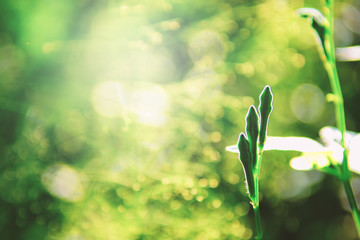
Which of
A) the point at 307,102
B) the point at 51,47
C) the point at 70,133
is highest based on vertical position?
the point at 51,47

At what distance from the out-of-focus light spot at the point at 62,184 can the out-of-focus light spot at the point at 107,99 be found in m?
0.10

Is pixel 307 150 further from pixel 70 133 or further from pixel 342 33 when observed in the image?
pixel 342 33

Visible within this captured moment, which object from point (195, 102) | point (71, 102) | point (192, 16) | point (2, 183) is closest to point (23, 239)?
point (2, 183)

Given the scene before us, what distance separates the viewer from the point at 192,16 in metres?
A: 0.54

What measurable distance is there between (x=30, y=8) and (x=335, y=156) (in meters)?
0.36

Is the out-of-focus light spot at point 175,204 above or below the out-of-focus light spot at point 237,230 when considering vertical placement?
above

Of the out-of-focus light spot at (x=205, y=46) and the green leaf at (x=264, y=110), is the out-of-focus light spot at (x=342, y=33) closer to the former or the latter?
the out-of-focus light spot at (x=205, y=46)

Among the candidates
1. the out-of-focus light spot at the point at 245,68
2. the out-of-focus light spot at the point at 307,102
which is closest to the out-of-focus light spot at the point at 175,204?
the out-of-focus light spot at the point at 245,68

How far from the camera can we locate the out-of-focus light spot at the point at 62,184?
44 cm

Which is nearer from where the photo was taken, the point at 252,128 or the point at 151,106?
the point at 252,128

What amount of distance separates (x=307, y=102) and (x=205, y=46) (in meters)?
0.26

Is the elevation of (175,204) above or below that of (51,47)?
below

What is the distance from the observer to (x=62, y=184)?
439mm

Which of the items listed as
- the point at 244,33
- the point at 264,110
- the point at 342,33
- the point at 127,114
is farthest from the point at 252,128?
the point at 342,33
